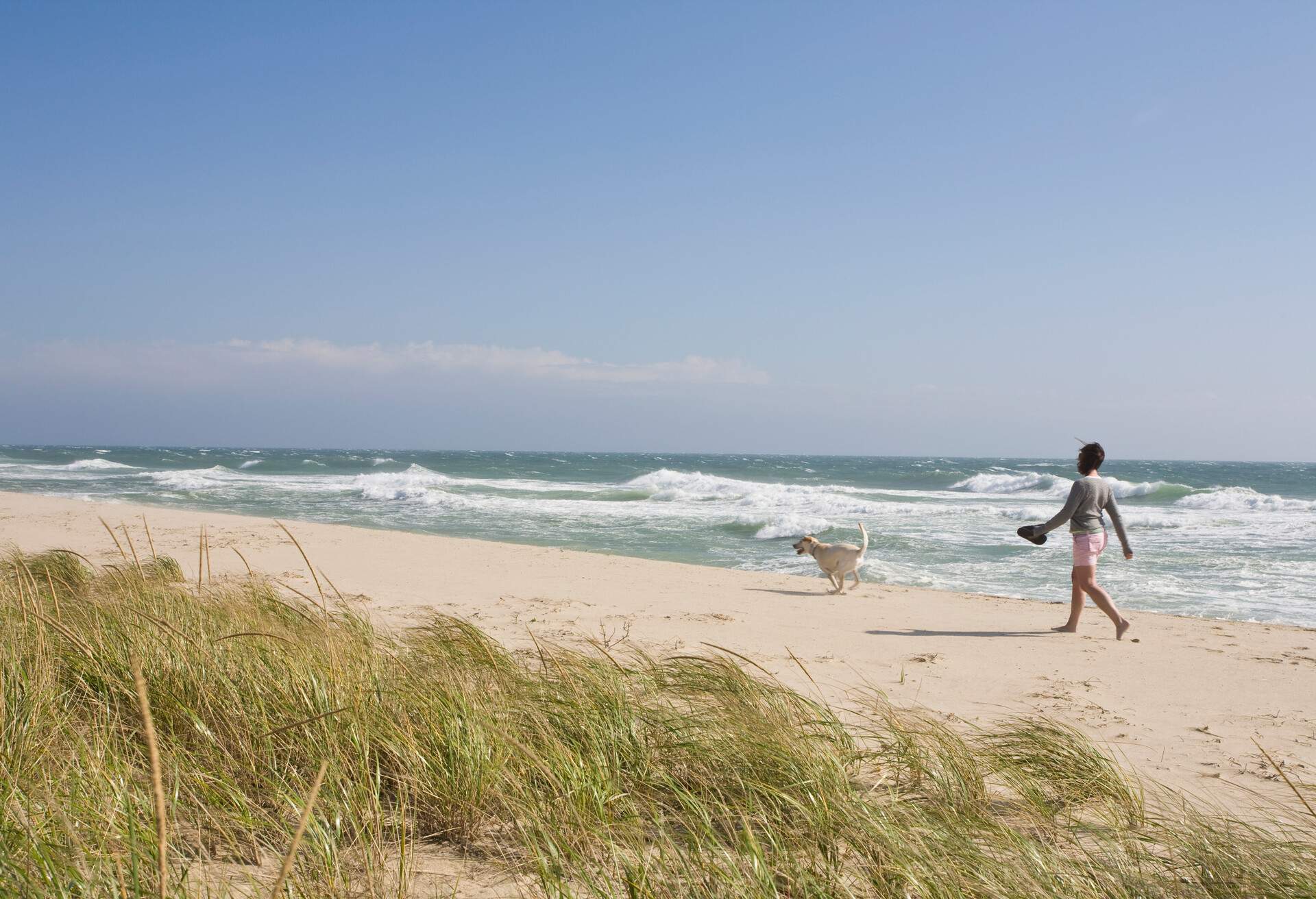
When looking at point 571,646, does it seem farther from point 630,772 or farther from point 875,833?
point 875,833

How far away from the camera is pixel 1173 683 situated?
5.64 metres

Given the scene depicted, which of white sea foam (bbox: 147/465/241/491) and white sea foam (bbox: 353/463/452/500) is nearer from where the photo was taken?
white sea foam (bbox: 353/463/452/500)

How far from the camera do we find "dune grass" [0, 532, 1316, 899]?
214cm

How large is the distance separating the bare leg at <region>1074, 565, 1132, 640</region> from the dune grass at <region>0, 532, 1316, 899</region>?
3.96m

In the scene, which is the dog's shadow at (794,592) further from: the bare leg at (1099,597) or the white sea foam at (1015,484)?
the white sea foam at (1015,484)

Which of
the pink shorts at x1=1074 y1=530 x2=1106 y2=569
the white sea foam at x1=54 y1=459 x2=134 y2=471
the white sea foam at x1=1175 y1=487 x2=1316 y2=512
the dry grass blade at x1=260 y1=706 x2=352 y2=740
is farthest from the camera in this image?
the white sea foam at x1=54 y1=459 x2=134 y2=471

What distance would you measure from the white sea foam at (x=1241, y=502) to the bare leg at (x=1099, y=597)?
28557 millimetres

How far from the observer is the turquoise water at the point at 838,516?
39.1 ft

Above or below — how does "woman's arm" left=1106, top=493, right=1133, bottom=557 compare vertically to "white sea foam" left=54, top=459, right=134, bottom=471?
above

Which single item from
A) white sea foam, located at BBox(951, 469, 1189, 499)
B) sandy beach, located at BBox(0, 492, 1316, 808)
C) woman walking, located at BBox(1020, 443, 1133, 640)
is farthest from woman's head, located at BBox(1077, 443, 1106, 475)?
white sea foam, located at BBox(951, 469, 1189, 499)

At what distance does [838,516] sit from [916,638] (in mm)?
16137

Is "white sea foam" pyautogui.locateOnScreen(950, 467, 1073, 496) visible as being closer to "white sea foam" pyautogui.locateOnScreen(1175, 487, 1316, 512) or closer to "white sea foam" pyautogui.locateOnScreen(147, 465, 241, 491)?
"white sea foam" pyautogui.locateOnScreen(1175, 487, 1316, 512)

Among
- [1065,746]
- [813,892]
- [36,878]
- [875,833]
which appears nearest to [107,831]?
[36,878]

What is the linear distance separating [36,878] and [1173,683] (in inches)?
243
